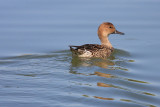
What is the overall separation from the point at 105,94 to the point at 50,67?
2254 mm

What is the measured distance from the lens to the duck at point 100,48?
10.6 meters

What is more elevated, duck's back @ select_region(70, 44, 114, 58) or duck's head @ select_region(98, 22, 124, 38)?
duck's head @ select_region(98, 22, 124, 38)

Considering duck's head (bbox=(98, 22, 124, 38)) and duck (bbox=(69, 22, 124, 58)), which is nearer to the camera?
duck (bbox=(69, 22, 124, 58))

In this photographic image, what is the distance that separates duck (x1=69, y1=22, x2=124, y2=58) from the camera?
34.9 ft

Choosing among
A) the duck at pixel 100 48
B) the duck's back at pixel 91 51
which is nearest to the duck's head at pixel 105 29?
the duck at pixel 100 48

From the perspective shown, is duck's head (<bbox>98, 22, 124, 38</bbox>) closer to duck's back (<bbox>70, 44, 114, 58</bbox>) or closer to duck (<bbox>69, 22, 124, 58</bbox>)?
duck (<bbox>69, 22, 124, 58</bbox>)

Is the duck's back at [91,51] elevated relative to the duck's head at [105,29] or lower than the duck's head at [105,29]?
lower

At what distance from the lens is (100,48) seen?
11.1m

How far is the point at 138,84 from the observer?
28.6 feet

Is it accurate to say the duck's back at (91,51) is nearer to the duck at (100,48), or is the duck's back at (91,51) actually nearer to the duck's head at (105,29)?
the duck at (100,48)

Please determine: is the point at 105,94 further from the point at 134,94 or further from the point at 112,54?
the point at 112,54

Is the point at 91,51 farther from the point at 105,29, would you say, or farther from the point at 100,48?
the point at 105,29

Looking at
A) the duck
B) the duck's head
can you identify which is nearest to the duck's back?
the duck

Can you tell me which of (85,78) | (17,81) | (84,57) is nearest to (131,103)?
(85,78)
